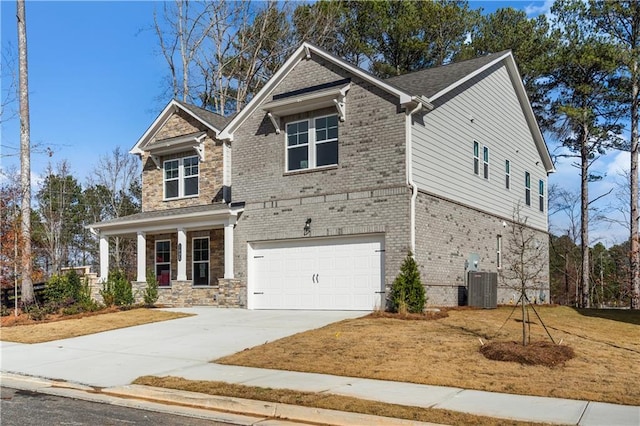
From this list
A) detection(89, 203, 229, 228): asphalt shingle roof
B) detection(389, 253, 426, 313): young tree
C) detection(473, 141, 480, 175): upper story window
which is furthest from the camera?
detection(473, 141, 480, 175): upper story window

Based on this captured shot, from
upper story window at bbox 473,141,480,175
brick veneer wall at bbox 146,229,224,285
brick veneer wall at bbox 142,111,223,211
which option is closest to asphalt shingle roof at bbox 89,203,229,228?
brick veneer wall at bbox 142,111,223,211

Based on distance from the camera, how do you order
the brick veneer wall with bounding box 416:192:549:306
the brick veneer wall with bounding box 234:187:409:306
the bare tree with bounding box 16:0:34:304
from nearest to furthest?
the brick veneer wall with bounding box 234:187:409:306 → the brick veneer wall with bounding box 416:192:549:306 → the bare tree with bounding box 16:0:34:304

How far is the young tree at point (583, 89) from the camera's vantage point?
31188mm

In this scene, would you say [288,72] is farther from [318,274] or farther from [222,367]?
[222,367]

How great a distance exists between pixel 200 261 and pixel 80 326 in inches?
274

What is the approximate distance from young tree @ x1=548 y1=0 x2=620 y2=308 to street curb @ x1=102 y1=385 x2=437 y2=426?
90.2ft

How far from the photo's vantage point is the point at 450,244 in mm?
19734

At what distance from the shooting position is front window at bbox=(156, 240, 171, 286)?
2528cm

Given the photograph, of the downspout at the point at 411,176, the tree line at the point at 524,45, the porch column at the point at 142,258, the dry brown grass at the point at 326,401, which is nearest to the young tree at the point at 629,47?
the tree line at the point at 524,45

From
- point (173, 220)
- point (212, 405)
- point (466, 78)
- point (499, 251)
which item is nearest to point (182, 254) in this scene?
point (173, 220)

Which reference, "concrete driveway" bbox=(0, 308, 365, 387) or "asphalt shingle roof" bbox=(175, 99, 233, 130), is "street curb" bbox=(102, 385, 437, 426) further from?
"asphalt shingle roof" bbox=(175, 99, 233, 130)

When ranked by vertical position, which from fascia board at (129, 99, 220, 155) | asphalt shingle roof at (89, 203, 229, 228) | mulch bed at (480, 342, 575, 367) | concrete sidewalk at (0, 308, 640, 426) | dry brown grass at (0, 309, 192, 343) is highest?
fascia board at (129, 99, 220, 155)

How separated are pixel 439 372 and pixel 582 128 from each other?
27708mm

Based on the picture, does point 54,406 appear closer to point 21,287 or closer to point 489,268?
point 21,287
